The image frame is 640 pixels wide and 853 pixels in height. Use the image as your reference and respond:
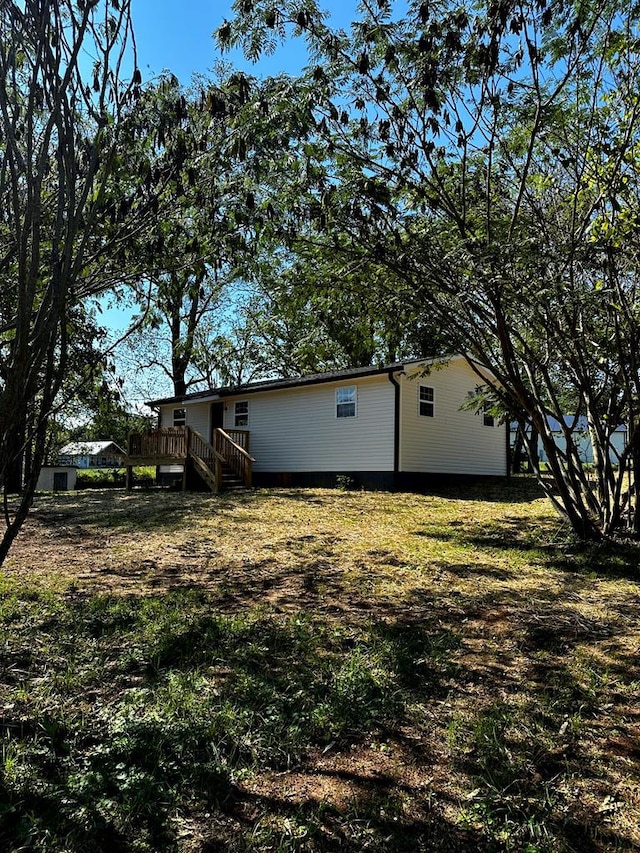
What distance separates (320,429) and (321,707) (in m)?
12.8

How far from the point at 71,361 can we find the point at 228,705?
300 centimetres

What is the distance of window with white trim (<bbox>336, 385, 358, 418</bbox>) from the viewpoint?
1467cm

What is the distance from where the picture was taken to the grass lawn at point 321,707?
194cm

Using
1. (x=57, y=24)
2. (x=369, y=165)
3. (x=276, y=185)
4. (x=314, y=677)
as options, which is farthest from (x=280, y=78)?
(x=314, y=677)

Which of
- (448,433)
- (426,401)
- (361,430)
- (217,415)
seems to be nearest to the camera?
(361,430)

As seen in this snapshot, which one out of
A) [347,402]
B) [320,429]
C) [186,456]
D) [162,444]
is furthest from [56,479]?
[347,402]

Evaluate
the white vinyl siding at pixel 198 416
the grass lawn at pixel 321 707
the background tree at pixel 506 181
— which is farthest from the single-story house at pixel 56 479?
the background tree at pixel 506 181

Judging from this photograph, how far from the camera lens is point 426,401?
1473 centimetres

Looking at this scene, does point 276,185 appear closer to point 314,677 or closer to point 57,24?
point 57,24

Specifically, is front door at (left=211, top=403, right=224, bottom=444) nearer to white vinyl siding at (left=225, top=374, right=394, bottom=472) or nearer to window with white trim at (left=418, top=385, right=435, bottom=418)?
white vinyl siding at (left=225, top=374, right=394, bottom=472)

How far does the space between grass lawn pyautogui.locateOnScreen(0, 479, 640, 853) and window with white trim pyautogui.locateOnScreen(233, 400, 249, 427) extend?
40.1 ft

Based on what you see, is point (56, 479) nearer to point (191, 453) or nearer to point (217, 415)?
point (217, 415)

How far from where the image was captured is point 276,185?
16.2 ft

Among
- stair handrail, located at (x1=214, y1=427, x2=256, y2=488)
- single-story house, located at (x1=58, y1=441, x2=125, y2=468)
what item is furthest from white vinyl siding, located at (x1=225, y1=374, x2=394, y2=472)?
single-story house, located at (x1=58, y1=441, x2=125, y2=468)
